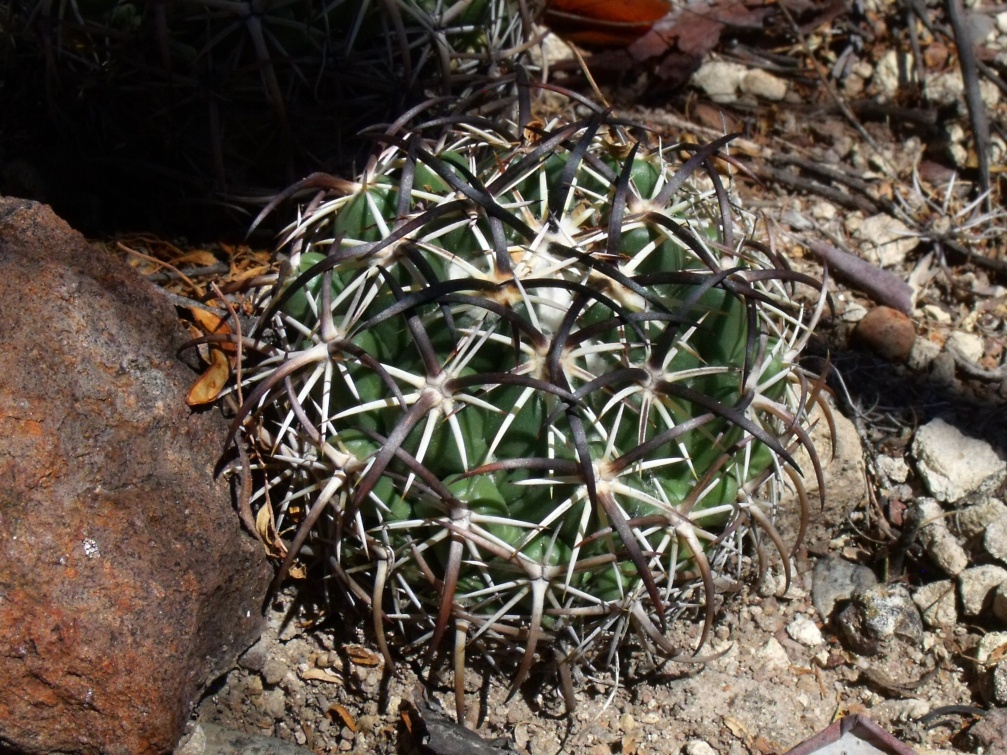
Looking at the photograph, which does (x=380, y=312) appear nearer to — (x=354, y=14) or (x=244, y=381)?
(x=244, y=381)

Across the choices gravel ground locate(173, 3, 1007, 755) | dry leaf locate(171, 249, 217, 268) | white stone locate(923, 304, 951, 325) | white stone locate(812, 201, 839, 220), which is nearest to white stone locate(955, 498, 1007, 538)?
gravel ground locate(173, 3, 1007, 755)

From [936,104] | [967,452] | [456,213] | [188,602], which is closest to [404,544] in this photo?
[188,602]

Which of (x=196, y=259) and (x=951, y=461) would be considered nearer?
(x=196, y=259)

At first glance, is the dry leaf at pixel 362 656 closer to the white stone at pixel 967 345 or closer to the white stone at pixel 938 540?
the white stone at pixel 938 540

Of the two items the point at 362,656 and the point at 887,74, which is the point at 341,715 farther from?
the point at 887,74

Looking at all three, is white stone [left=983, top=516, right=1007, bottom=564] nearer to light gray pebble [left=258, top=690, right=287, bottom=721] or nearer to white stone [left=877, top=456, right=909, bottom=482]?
white stone [left=877, top=456, right=909, bottom=482]

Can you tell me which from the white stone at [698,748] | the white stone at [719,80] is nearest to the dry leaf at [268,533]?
the white stone at [698,748]

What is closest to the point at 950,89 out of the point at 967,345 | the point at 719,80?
the point at 719,80
